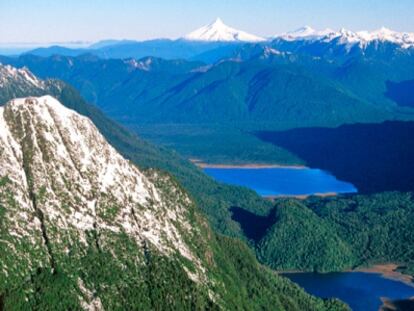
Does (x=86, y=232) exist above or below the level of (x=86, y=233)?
above

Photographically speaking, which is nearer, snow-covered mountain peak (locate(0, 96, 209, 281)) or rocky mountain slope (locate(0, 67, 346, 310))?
rocky mountain slope (locate(0, 67, 346, 310))

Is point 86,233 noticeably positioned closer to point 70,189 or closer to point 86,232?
point 86,232

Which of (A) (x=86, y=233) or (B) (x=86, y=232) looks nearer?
(A) (x=86, y=233)

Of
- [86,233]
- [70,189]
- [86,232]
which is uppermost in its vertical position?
[70,189]

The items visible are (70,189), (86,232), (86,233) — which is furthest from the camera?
(70,189)

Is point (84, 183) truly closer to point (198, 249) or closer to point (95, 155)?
point (95, 155)

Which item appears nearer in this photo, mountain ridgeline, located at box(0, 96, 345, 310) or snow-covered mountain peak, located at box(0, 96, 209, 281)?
mountain ridgeline, located at box(0, 96, 345, 310)

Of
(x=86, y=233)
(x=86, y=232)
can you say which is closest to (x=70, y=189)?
(x=86, y=232)

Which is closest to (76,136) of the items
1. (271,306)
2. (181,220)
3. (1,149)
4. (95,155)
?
(95,155)

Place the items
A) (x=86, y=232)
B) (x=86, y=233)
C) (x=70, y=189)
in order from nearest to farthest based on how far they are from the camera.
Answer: (x=86, y=233), (x=86, y=232), (x=70, y=189)

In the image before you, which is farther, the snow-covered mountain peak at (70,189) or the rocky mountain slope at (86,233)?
the snow-covered mountain peak at (70,189)

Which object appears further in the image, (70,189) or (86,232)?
(70,189)
